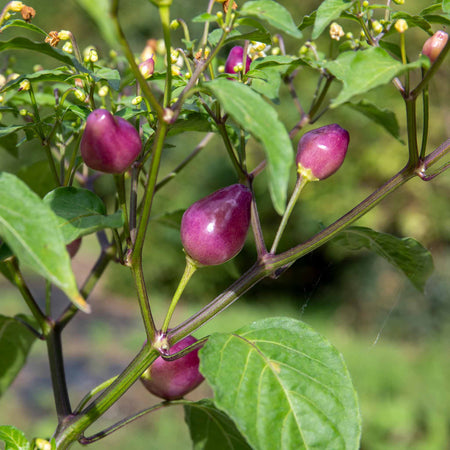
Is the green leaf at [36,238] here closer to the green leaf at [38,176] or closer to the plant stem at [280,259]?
the plant stem at [280,259]

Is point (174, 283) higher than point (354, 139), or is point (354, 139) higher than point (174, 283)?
point (354, 139)

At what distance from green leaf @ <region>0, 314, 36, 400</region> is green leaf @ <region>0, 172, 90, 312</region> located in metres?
0.35

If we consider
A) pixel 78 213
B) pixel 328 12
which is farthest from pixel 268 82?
pixel 78 213

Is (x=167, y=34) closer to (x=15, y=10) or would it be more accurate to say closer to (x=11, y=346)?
(x=15, y=10)

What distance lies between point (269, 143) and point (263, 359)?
17 cm

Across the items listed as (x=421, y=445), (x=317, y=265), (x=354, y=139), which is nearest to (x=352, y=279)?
(x=317, y=265)

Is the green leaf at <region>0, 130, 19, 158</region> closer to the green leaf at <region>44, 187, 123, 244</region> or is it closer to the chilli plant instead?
the chilli plant

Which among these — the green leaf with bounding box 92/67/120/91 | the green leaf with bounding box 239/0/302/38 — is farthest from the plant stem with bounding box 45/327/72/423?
the green leaf with bounding box 239/0/302/38

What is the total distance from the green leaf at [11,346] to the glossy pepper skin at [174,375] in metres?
0.20

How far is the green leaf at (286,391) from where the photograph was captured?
37 centimetres

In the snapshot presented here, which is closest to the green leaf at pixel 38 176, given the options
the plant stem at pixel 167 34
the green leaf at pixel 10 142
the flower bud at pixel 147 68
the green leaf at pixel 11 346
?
the green leaf at pixel 10 142

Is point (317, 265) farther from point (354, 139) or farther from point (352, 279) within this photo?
point (354, 139)

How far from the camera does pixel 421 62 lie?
35cm

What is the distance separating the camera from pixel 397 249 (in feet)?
1.92
